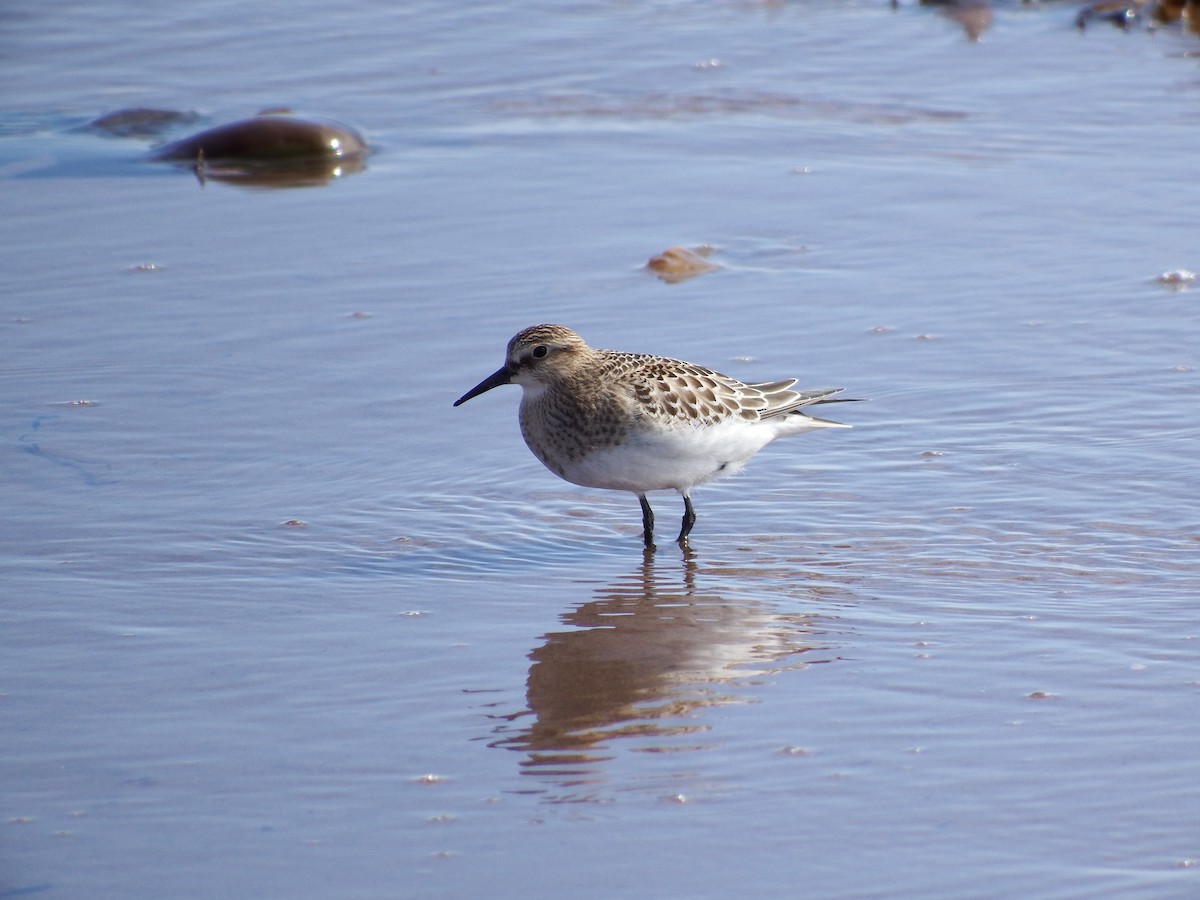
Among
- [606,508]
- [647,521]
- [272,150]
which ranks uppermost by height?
[272,150]

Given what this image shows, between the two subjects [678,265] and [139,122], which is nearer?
[678,265]

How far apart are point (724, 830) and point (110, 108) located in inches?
382

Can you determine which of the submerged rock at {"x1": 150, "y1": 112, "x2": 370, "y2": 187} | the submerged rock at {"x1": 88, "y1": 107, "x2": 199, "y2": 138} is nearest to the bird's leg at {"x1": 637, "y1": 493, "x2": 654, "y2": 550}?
the submerged rock at {"x1": 150, "y1": 112, "x2": 370, "y2": 187}

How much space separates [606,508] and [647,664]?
70.6 inches

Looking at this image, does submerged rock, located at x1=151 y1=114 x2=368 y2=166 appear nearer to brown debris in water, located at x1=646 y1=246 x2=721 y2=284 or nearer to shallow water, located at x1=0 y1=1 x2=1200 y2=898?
shallow water, located at x1=0 y1=1 x2=1200 y2=898

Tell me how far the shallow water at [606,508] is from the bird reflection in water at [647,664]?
0.02m

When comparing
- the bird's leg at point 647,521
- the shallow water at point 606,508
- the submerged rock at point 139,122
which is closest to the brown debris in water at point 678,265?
the shallow water at point 606,508

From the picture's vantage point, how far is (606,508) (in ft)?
22.5

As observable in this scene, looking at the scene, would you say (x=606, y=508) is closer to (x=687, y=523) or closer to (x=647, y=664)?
(x=687, y=523)

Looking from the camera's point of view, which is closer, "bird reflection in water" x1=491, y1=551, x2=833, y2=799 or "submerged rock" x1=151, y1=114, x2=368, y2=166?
"bird reflection in water" x1=491, y1=551, x2=833, y2=799

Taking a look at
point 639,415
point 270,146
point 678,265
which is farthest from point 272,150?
point 639,415

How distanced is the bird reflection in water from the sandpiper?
405 mm

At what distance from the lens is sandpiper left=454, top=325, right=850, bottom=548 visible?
6238 mm

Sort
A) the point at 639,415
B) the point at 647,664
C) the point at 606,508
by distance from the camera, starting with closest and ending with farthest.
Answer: the point at 647,664, the point at 639,415, the point at 606,508
